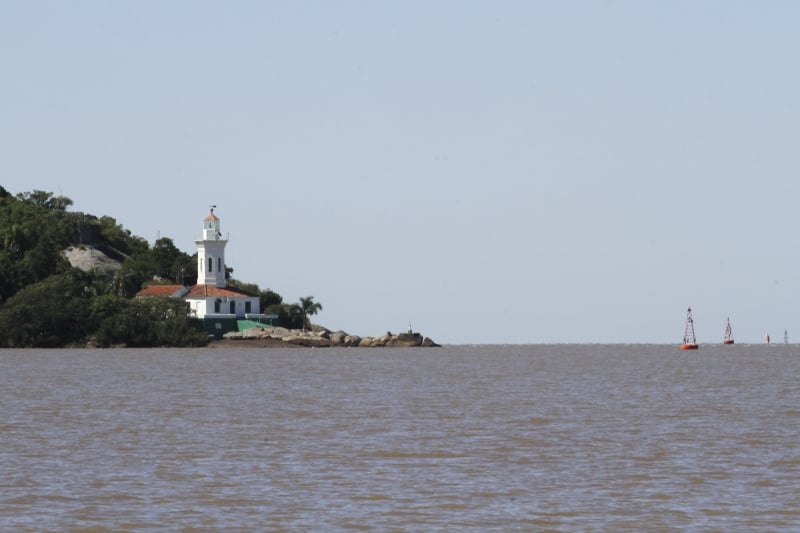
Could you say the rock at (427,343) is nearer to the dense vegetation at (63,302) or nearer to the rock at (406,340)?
the rock at (406,340)

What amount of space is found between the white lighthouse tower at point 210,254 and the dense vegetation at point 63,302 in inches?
321

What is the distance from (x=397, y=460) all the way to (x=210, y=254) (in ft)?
442

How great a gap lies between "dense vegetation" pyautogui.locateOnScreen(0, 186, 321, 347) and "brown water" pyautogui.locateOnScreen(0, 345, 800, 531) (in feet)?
287

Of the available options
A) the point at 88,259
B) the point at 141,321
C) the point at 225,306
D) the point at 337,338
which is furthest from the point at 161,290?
the point at 337,338

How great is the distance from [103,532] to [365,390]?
44173mm

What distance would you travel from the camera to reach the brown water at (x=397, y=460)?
24984 millimetres

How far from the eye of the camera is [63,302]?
493ft

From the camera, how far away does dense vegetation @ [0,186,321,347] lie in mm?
149625

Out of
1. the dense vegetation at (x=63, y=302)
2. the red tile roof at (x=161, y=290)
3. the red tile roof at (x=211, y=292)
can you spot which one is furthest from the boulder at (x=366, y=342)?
the red tile roof at (x=161, y=290)

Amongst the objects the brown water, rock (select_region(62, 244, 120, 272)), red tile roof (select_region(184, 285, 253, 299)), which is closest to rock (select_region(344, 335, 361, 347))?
red tile roof (select_region(184, 285, 253, 299))

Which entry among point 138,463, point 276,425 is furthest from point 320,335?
point 138,463

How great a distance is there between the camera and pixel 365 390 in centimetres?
6744

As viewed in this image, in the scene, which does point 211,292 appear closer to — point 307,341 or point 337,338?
point 307,341

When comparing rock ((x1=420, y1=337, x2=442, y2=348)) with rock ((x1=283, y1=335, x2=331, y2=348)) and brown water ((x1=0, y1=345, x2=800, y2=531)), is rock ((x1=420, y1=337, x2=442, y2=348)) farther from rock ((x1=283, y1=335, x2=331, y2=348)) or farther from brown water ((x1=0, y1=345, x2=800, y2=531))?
brown water ((x1=0, y1=345, x2=800, y2=531))
